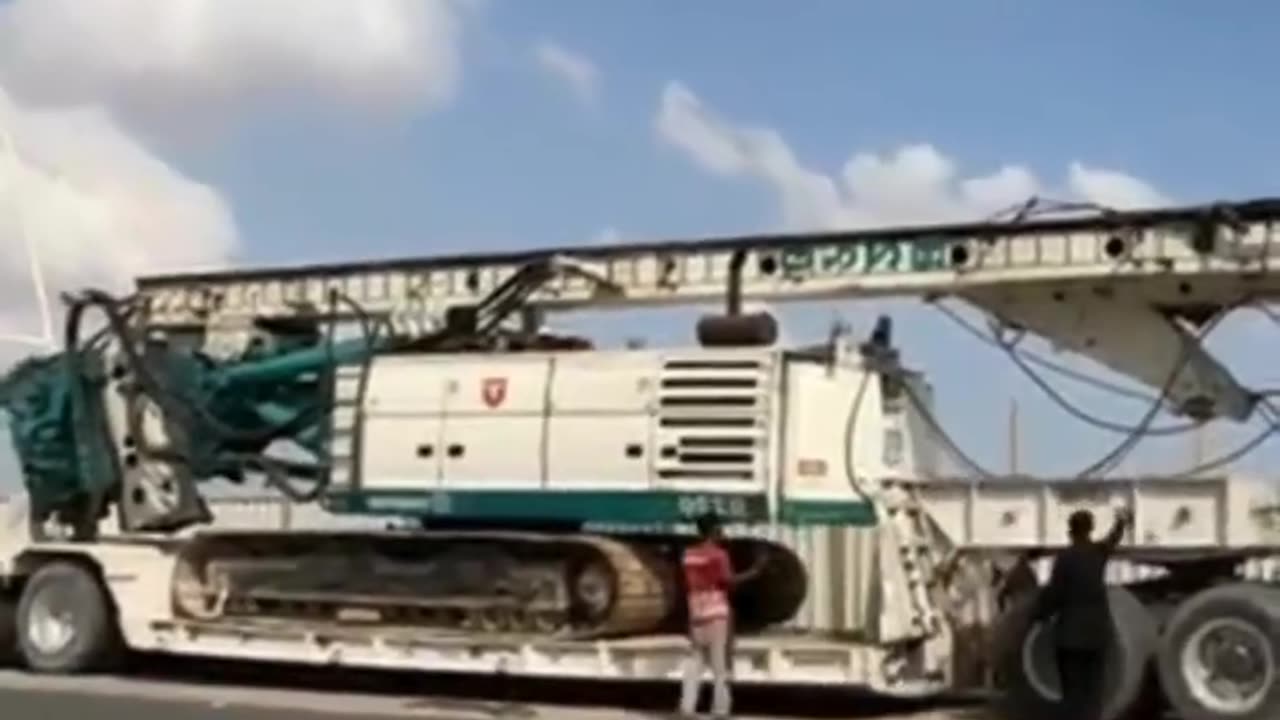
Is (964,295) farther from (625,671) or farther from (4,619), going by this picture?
(4,619)

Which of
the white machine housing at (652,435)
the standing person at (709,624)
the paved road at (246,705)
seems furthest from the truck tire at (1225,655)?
the standing person at (709,624)

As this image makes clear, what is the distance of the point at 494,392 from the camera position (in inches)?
881

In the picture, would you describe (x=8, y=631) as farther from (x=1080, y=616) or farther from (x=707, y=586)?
(x=1080, y=616)

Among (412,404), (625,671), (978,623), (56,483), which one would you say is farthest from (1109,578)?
(56,483)

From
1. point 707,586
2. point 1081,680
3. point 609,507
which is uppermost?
point 609,507

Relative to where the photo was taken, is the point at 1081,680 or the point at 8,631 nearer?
the point at 1081,680

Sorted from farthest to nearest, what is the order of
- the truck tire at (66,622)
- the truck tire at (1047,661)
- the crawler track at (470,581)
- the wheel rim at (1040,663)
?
the truck tire at (66,622) → the crawler track at (470,581) → the wheel rim at (1040,663) → the truck tire at (1047,661)

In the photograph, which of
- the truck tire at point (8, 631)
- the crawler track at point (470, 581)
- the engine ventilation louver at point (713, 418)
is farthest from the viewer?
the truck tire at point (8, 631)

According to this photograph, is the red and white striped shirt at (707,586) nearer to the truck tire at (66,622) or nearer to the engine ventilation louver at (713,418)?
the engine ventilation louver at (713,418)

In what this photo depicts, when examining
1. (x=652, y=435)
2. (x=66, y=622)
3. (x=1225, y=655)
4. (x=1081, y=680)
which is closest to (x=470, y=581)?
(x=652, y=435)

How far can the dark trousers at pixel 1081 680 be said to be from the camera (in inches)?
733

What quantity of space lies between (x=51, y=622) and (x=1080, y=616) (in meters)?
11.1

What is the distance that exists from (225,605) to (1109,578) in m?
8.40

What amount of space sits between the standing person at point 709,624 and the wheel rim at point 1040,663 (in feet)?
7.82
